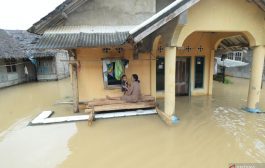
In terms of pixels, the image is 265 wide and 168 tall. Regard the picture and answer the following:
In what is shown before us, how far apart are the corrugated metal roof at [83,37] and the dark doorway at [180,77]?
3.08 meters

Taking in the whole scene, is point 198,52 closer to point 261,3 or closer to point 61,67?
point 261,3

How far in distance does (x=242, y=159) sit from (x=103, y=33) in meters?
6.51

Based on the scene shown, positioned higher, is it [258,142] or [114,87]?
[114,87]

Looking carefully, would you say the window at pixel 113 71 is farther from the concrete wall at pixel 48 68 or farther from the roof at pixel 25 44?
the concrete wall at pixel 48 68

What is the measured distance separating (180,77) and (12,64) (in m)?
15.1

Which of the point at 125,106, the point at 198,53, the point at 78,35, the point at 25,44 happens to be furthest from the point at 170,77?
the point at 25,44

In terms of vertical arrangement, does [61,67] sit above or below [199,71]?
above

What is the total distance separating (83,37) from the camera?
7512mm

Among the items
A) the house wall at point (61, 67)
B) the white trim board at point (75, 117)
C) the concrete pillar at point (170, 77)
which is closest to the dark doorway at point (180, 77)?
the white trim board at point (75, 117)

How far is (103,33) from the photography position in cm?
795

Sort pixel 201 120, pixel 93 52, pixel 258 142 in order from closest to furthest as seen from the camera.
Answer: pixel 258 142, pixel 201 120, pixel 93 52

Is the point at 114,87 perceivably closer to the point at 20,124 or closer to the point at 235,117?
the point at 20,124

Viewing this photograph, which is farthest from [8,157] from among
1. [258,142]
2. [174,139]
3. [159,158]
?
[258,142]

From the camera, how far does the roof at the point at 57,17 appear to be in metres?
7.59
